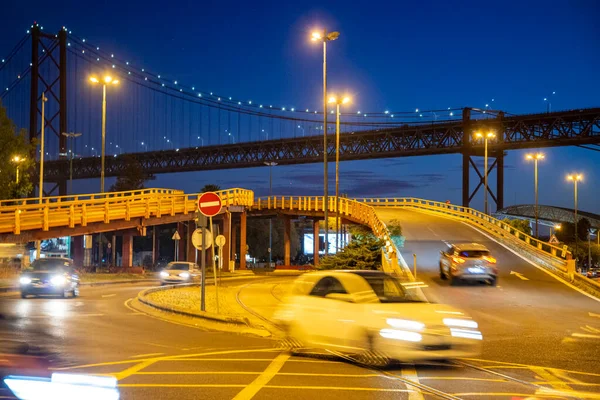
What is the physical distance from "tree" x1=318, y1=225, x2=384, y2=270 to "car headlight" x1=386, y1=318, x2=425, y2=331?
61.5ft

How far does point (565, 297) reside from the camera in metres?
25.1

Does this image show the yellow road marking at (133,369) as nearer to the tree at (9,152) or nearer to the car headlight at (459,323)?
the car headlight at (459,323)

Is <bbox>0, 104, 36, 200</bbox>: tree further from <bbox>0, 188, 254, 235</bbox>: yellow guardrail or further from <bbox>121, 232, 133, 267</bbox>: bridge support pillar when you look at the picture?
<bbox>121, 232, 133, 267</bbox>: bridge support pillar

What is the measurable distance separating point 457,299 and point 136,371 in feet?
49.8

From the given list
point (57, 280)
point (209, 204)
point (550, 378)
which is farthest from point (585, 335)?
point (57, 280)

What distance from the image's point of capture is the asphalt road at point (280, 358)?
378 inches

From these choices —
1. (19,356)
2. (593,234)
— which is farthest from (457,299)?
(593,234)

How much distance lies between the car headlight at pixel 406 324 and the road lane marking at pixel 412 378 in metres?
0.68

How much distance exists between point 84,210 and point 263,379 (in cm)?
3184

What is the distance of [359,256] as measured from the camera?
30.7 meters

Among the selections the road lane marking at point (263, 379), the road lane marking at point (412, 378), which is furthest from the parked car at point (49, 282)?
the road lane marking at point (412, 378)

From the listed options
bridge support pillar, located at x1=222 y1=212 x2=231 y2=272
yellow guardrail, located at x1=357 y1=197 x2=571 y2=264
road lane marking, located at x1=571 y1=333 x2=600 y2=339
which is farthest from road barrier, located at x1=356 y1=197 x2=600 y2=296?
bridge support pillar, located at x1=222 y1=212 x2=231 y2=272

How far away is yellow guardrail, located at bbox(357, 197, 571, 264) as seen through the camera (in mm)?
38594

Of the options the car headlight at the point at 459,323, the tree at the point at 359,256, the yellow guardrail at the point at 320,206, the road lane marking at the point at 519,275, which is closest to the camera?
the car headlight at the point at 459,323
